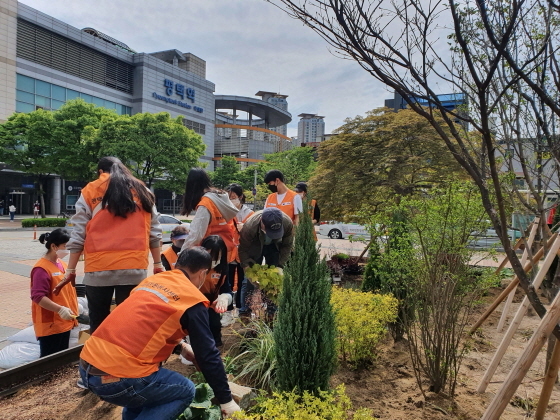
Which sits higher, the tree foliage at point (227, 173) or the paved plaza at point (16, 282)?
the tree foliage at point (227, 173)

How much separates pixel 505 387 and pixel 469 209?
143cm

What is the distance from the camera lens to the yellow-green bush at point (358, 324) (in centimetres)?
316

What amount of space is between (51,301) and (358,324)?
253 centimetres

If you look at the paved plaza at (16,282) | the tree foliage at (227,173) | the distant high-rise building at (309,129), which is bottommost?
the paved plaza at (16,282)

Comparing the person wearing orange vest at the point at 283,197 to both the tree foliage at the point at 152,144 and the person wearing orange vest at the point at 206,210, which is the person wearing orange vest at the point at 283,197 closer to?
the person wearing orange vest at the point at 206,210

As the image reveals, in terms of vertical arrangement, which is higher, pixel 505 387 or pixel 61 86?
pixel 61 86

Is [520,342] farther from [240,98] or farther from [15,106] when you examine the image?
[240,98]

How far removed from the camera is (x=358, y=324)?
124 inches

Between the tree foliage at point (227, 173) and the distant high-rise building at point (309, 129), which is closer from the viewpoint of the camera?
the tree foliage at point (227, 173)

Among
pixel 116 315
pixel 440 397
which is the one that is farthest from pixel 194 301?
pixel 440 397

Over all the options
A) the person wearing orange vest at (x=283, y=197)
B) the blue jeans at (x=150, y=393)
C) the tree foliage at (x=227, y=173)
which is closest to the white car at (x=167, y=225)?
the person wearing orange vest at (x=283, y=197)

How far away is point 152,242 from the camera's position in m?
2.87

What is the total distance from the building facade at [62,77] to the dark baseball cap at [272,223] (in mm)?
28636

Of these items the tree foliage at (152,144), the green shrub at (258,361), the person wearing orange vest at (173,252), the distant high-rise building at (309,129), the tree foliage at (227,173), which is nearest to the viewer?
the green shrub at (258,361)
